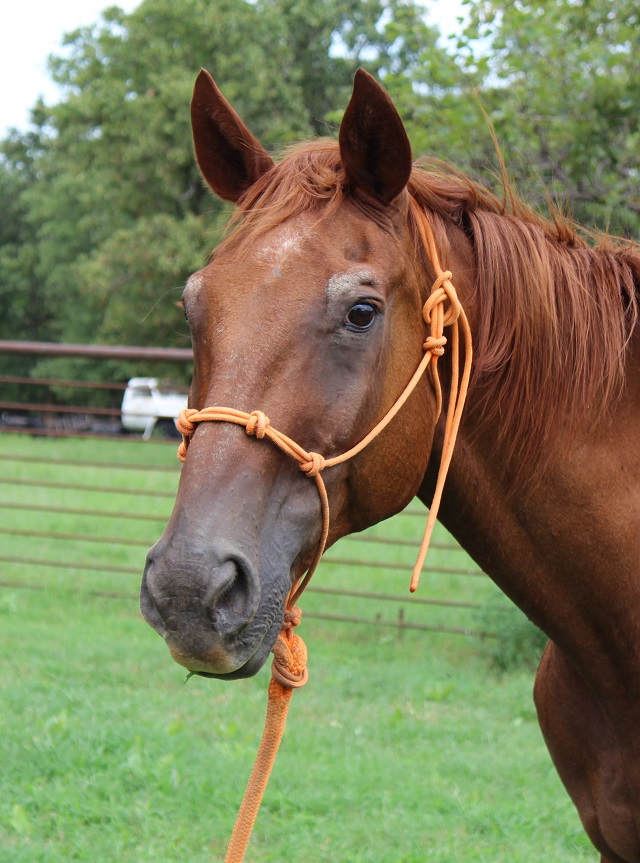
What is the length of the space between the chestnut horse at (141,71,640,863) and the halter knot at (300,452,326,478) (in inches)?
1.3

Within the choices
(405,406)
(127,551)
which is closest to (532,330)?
(405,406)

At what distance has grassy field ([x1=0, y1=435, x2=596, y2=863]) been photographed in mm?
3234

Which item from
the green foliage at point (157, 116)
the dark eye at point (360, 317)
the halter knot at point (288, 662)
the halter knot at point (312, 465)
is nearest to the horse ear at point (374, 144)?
the dark eye at point (360, 317)

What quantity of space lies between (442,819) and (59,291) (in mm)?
32718

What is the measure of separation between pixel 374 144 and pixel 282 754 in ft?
9.75

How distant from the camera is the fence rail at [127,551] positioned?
235 inches

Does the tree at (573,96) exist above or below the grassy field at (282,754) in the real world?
above

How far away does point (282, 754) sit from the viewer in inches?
154

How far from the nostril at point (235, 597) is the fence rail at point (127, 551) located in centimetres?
286

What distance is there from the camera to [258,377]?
61.8 inches

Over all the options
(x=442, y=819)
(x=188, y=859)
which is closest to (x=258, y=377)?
(x=188, y=859)

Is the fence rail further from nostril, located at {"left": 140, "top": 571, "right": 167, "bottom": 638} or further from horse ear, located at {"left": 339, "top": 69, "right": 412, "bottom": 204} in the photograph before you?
nostril, located at {"left": 140, "top": 571, "right": 167, "bottom": 638}

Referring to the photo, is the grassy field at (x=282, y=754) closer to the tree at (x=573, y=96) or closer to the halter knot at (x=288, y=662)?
the halter knot at (x=288, y=662)

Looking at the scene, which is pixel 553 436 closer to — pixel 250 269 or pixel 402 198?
pixel 402 198
